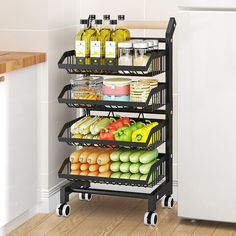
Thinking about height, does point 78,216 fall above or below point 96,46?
below

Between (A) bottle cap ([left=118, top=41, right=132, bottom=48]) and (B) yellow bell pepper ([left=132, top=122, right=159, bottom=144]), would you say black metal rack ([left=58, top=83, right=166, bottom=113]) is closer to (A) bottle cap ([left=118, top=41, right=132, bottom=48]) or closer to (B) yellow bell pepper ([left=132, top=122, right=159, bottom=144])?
(B) yellow bell pepper ([left=132, top=122, right=159, bottom=144])

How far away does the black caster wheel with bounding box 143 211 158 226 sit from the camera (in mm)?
3664

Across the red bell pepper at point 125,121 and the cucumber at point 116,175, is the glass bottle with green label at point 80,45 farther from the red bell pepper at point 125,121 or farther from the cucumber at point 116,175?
the cucumber at point 116,175

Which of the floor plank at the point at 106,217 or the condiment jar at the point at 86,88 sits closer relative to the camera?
the floor plank at the point at 106,217
